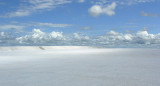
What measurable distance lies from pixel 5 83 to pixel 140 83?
452 cm

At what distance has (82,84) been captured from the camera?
5.78 m

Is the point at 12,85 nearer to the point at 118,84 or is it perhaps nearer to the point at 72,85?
the point at 72,85

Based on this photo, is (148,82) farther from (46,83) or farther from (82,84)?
(46,83)

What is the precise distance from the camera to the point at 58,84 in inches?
227

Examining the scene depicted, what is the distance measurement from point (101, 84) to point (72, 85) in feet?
3.10

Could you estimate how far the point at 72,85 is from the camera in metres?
5.65

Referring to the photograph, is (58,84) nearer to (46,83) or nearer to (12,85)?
(46,83)

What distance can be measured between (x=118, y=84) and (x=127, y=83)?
1.09 feet

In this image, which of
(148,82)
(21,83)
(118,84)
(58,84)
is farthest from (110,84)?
(21,83)

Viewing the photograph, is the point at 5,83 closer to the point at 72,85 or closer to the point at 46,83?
the point at 46,83

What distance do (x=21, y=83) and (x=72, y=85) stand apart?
177 cm

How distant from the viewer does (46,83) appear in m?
5.93

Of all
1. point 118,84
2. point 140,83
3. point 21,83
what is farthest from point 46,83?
point 140,83

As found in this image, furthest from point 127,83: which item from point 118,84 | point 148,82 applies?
point 148,82
